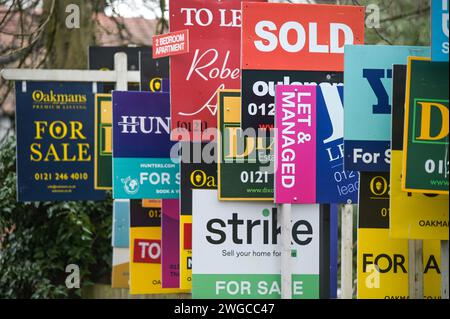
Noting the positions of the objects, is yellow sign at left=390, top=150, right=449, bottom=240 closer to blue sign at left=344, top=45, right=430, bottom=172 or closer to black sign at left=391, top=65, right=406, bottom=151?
black sign at left=391, top=65, right=406, bottom=151

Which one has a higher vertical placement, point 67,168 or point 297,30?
point 297,30

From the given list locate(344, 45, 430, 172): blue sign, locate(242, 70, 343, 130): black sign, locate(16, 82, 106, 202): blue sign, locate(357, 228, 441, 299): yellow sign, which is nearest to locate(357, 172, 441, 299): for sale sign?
locate(357, 228, 441, 299): yellow sign

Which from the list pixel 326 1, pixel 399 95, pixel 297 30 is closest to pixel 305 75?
pixel 297 30

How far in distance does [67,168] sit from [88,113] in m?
0.67

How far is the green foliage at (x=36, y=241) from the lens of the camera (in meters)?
12.8

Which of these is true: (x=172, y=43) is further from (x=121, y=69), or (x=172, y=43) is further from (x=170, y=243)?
(x=121, y=69)

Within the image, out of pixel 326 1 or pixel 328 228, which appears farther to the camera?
pixel 326 1

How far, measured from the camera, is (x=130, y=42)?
1611 cm

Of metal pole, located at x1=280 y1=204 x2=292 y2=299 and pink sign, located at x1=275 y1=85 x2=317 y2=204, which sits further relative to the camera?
metal pole, located at x1=280 y1=204 x2=292 y2=299

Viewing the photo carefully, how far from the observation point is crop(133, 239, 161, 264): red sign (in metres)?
10.5

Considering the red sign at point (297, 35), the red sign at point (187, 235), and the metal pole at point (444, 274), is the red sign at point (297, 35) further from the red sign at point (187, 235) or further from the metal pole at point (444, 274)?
the metal pole at point (444, 274)

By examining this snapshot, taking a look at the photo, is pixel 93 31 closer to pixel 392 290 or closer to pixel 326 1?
pixel 326 1

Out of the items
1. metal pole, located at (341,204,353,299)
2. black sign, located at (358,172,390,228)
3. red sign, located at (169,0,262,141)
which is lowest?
metal pole, located at (341,204,353,299)

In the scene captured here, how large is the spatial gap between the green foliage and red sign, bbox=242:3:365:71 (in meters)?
6.03
